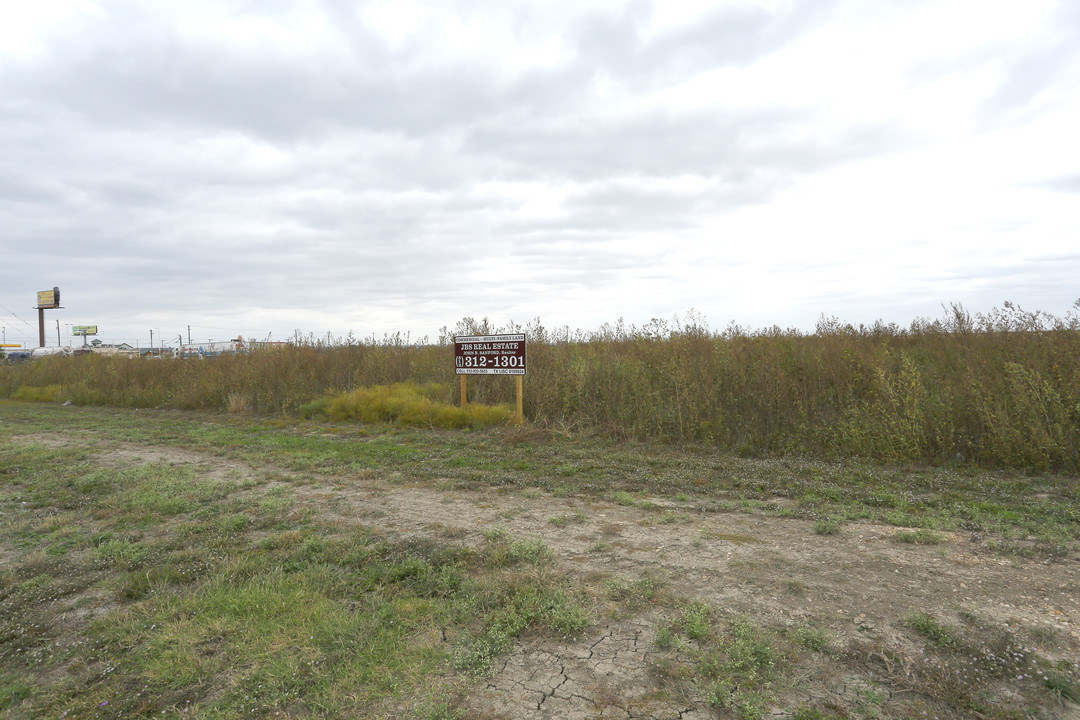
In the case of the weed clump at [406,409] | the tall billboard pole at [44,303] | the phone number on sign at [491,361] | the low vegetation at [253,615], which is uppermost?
the tall billboard pole at [44,303]

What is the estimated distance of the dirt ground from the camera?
8.85ft

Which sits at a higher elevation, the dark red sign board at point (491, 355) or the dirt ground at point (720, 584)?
the dark red sign board at point (491, 355)

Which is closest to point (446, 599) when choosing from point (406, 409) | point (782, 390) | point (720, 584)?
point (720, 584)

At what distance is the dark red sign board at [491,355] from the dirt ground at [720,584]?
5799mm

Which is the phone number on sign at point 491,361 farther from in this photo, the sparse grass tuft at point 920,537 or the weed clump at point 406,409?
the sparse grass tuft at point 920,537

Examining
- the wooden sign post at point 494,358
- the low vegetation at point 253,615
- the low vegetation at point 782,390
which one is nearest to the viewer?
the low vegetation at point 253,615

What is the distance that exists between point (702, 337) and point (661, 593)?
916 cm

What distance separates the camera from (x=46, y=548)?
16.4 ft

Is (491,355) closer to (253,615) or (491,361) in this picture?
(491,361)

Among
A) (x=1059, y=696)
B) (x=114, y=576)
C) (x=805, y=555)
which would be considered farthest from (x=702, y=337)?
(x=114, y=576)

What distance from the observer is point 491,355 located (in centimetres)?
1227

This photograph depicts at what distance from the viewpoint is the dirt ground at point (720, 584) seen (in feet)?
8.85

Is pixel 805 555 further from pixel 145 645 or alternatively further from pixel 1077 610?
pixel 145 645

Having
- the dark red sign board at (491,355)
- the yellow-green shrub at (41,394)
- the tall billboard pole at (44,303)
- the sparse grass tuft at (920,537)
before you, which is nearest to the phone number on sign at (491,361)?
the dark red sign board at (491,355)
